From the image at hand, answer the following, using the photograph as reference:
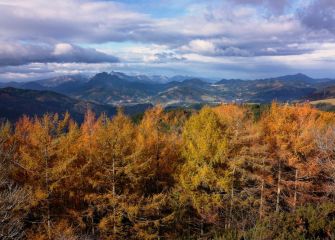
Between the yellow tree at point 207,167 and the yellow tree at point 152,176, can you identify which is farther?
the yellow tree at point 207,167

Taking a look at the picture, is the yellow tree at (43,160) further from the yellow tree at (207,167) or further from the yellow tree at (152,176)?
the yellow tree at (207,167)

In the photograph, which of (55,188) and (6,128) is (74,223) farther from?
(6,128)

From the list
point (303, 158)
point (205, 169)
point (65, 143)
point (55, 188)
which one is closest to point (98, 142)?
point (65, 143)

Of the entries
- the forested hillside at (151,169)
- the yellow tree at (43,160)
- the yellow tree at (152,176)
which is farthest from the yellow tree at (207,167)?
the yellow tree at (43,160)

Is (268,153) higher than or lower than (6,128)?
lower

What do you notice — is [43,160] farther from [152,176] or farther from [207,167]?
[207,167]

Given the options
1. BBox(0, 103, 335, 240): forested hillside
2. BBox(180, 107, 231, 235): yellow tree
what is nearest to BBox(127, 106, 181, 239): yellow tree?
BBox(0, 103, 335, 240): forested hillside

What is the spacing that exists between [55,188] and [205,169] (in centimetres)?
1221

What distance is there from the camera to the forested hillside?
25.5 metres

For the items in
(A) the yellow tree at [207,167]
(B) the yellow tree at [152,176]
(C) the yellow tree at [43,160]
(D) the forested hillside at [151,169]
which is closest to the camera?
(C) the yellow tree at [43,160]

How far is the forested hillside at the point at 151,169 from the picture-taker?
1005 inches

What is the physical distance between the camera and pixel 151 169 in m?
32.2

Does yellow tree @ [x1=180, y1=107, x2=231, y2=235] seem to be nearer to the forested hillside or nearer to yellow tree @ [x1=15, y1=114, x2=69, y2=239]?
the forested hillside

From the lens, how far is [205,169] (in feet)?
93.2
